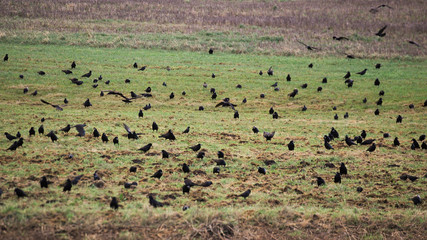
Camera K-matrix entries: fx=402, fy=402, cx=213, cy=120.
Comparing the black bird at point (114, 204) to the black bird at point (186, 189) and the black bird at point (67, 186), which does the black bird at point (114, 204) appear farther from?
the black bird at point (186, 189)

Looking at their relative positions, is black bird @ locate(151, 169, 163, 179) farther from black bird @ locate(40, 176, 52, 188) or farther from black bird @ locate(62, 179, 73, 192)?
black bird @ locate(40, 176, 52, 188)

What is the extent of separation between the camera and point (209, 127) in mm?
17547

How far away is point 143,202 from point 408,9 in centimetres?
5581

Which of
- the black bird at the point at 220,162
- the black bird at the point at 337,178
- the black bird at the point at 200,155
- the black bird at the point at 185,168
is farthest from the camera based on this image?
the black bird at the point at 200,155

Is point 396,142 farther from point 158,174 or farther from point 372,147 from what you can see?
point 158,174

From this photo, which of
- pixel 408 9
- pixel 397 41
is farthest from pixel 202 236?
pixel 408 9

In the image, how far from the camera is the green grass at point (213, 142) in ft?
28.5

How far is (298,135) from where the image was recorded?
16797 millimetres

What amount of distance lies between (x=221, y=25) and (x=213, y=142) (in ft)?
105

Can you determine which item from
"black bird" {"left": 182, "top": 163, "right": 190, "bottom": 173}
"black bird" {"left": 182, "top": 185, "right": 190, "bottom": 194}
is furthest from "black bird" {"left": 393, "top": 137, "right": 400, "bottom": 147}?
"black bird" {"left": 182, "top": 185, "right": 190, "bottom": 194}

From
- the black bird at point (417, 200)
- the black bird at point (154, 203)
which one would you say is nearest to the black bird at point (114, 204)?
the black bird at point (154, 203)

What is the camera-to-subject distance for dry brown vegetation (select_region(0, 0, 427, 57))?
35938mm

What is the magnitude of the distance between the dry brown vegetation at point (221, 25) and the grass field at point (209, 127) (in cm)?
28

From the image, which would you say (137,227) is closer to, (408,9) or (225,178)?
(225,178)
